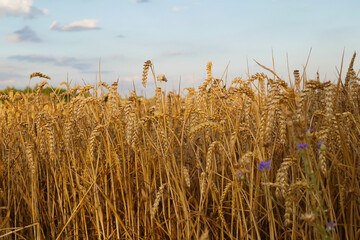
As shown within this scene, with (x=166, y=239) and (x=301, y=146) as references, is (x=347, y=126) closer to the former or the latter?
(x=301, y=146)

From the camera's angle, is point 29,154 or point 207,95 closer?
point 29,154

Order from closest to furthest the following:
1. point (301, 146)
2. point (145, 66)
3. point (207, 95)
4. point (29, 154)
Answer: point (301, 146), point (145, 66), point (29, 154), point (207, 95)

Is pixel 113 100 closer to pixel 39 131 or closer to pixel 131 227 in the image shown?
pixel 39 131

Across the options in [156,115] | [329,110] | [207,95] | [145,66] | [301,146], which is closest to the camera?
[301,146]

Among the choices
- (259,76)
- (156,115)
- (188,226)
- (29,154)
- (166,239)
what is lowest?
(166,239)

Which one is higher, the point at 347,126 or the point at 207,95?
the point at 207,95

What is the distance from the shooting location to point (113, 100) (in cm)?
177

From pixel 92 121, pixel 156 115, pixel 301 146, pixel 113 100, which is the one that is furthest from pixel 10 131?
pixel 301 146

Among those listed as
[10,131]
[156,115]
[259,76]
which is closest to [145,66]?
[156,115]

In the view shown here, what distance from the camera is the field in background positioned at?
127 cm

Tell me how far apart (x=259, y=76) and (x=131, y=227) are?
0.96 metres

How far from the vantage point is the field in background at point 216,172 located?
4.16 feet

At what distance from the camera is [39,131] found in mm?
1812

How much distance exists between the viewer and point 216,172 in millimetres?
1532
